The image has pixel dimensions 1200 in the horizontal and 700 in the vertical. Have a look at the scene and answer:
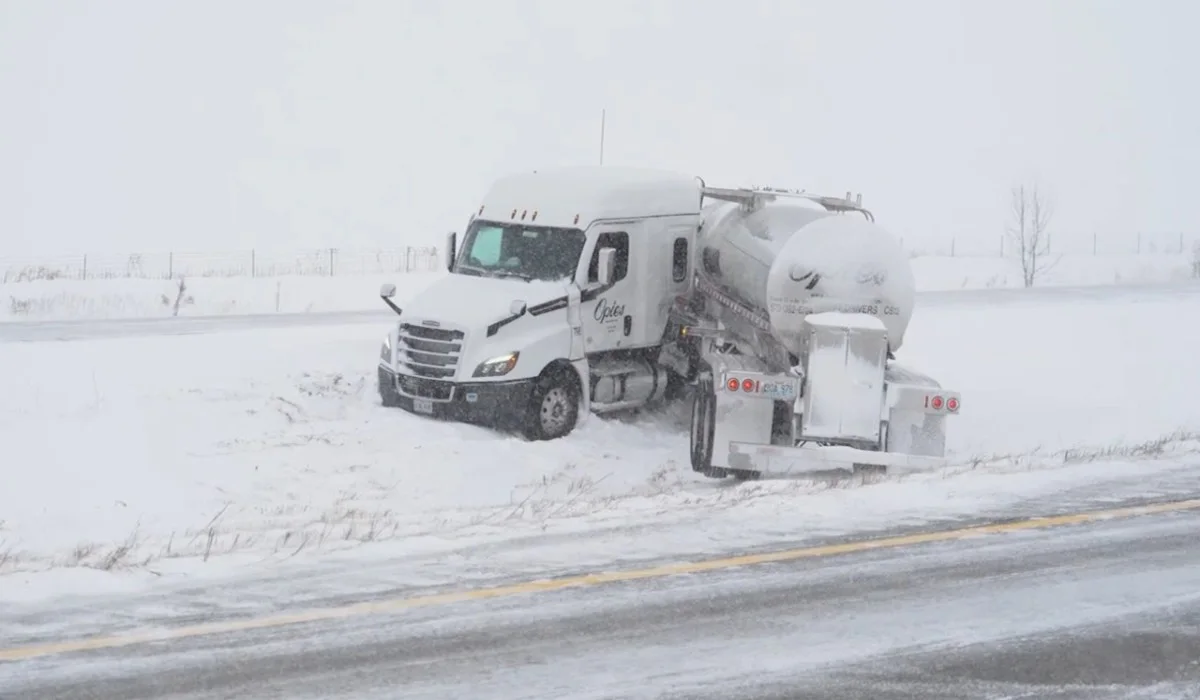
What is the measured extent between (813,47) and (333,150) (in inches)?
1996

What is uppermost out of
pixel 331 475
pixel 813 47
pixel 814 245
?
pixel 813 47

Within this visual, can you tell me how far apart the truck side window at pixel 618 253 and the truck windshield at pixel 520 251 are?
0.24 meters

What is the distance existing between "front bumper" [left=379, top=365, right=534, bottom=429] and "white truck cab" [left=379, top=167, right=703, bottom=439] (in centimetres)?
1

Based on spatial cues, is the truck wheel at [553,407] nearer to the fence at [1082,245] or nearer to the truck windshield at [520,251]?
the truck windshield at [520,251]

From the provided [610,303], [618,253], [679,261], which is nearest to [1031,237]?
[679,261]

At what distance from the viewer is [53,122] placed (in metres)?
101

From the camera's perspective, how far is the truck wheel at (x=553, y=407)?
1769cm

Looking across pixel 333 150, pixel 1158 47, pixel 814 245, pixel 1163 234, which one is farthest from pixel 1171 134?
pixel 814 245

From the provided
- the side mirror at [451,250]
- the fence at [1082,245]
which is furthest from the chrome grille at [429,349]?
the fence at [1082,245]

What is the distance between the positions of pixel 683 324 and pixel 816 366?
4573 millimetres

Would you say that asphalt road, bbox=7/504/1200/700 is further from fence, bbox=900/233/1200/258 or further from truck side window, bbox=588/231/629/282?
fence, bbox=900/233/1200/258

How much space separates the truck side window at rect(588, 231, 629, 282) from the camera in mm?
18609

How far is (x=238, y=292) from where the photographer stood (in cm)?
3609

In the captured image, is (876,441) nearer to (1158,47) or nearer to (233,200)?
(233,200)
